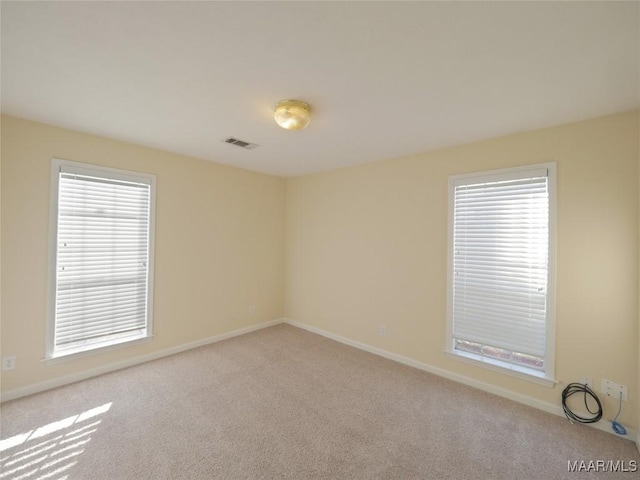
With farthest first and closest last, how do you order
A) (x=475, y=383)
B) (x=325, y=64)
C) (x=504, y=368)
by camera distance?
(x=475, y=383) → (x=504, y=368) → (x=325, y=64)

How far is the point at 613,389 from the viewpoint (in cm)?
214

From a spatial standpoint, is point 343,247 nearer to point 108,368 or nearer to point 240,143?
point 240,143

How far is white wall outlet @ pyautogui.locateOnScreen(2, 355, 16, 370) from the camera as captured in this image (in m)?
2.39

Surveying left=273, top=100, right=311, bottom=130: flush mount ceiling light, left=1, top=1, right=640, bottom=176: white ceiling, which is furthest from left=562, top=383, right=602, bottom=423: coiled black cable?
left=273, top=100, right=311, bottom=130: flush mount ceiling light

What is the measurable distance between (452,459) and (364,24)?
2620 mm

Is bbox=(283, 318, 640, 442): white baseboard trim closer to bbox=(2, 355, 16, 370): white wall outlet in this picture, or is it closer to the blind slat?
the blind slat

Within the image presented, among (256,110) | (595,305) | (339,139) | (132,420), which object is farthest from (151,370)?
(595,305)

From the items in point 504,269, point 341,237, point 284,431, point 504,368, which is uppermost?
point 341,237

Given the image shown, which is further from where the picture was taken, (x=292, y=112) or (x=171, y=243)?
(x=171, y=243)

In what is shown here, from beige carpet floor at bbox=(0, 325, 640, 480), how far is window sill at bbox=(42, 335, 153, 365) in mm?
260

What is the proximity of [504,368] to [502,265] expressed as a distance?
0.96 m

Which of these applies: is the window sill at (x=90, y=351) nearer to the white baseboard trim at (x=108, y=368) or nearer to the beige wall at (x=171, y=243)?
the beige wall at (x=171, y=243)

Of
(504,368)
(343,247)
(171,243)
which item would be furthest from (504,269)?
(171,243)

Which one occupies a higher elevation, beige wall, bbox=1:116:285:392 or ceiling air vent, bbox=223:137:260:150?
ceiling air vent, bbox=223:137:260:150
